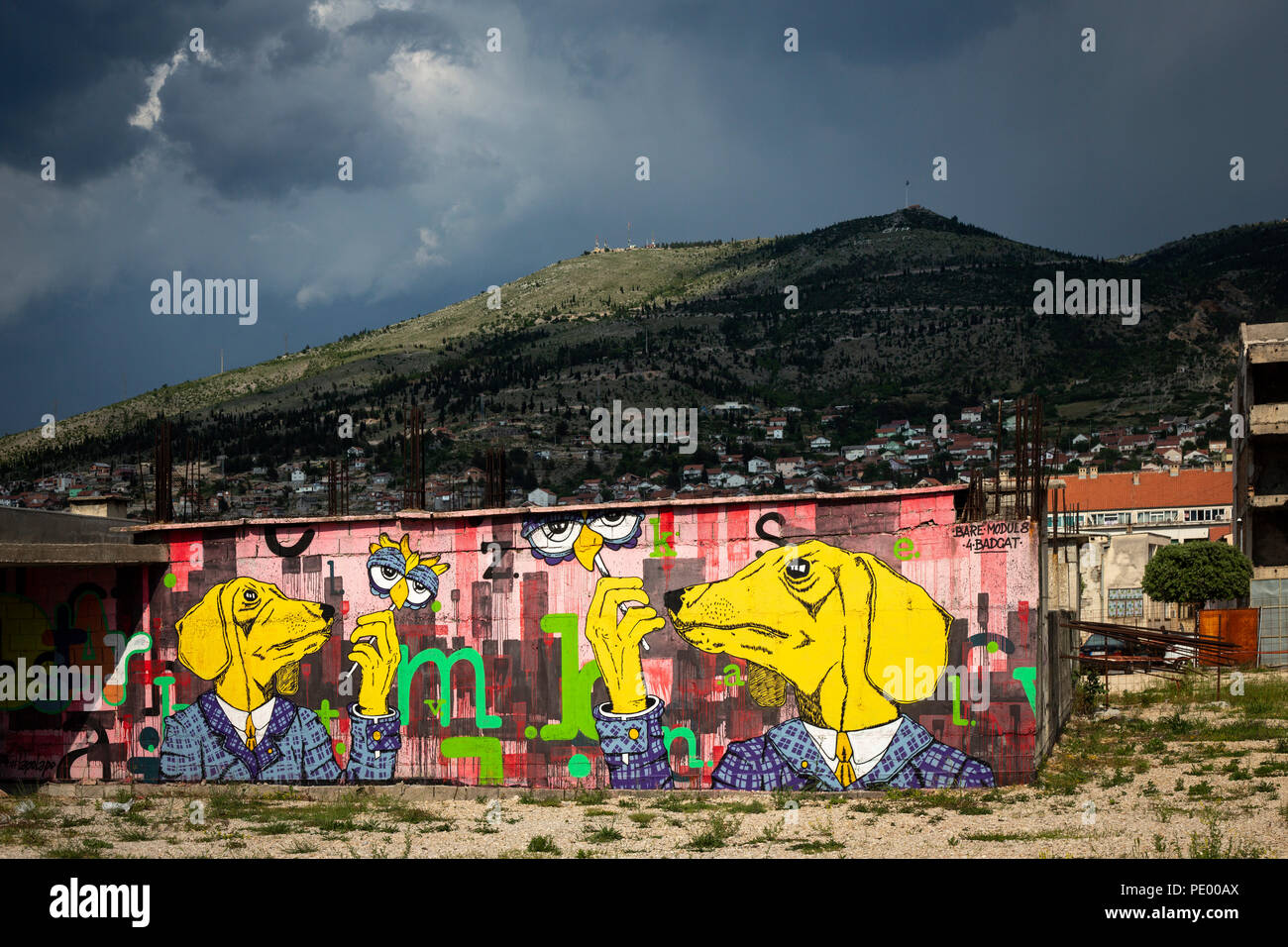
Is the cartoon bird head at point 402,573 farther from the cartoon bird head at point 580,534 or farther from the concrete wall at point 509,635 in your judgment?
the cartoon bird head at point 580,534

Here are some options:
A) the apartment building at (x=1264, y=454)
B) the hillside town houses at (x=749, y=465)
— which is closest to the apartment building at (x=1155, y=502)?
the hillside town houses at (x=749, y=465)

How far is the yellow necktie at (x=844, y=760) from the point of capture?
1661 centimetres

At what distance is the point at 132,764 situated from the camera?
19.6 metres

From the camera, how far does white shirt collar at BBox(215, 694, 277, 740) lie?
19062 millimetres

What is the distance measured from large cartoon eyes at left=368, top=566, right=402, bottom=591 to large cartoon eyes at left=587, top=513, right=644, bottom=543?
3417 mm

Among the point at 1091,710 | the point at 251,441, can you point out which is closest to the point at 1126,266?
the point at 251,441

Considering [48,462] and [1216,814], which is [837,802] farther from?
[48,462]

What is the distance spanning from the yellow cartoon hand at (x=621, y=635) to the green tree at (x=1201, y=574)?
34.4 m

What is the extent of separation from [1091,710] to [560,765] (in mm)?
13077

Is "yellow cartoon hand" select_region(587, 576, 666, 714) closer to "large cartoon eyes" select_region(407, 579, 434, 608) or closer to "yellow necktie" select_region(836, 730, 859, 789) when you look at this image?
"large cartoon eyes" select_region(407, 579, 434, 608)

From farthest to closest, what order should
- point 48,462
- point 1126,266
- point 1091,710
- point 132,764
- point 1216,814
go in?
point 1126,266 < point 48,462 < point 1091,710 < point 132,764 < point 1216,814
